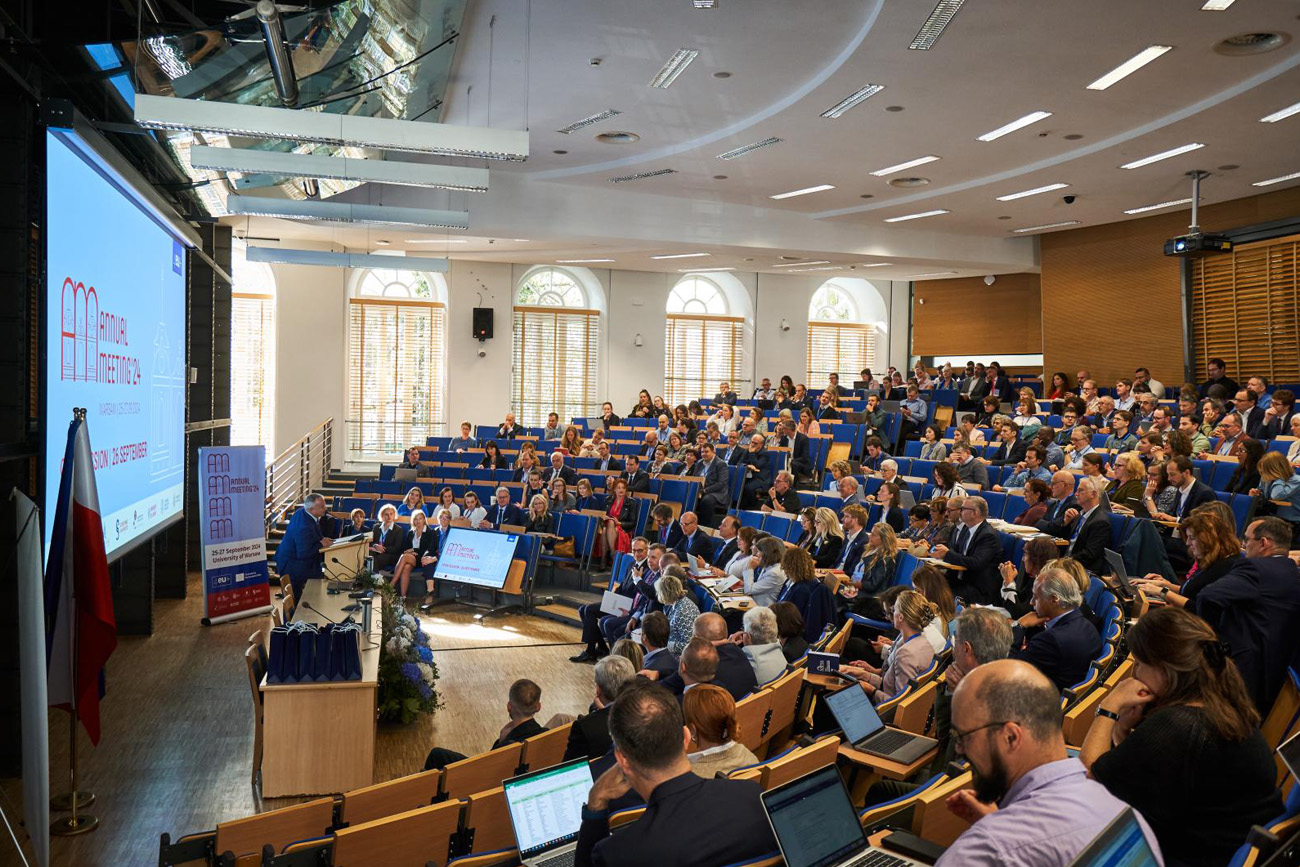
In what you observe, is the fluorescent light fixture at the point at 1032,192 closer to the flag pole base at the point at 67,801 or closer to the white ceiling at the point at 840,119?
the white ceiling at the point at 840,119

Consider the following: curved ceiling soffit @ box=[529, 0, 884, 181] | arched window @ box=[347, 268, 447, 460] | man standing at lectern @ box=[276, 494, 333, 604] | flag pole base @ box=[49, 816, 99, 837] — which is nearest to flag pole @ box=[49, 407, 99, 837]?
flag pole base @ box=[49, 816, 99, 837]

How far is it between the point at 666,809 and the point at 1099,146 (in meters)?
10.4

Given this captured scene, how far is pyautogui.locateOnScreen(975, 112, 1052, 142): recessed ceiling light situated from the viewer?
952 centimetres

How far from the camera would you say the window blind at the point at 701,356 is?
19.8m

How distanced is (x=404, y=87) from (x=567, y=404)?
1062 centimetres

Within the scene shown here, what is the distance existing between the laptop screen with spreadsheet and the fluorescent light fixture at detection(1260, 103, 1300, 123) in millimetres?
9492

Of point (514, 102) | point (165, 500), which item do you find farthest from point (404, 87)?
point (165, 500)

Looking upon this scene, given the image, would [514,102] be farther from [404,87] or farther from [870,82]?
[870,82]

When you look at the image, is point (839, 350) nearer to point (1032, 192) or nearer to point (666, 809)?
point (1032, 192)

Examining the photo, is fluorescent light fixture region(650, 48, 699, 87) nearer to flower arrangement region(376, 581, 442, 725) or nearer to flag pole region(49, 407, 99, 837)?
flower arrangement region(376, 581, 442, 725)

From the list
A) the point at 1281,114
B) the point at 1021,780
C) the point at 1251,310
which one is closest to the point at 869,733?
the point at 1021,780

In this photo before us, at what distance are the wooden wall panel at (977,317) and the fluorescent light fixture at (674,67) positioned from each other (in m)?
10.9

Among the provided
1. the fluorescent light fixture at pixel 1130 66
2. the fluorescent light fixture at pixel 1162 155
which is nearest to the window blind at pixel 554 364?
the fluorescent light fixture at pixel 1162 155

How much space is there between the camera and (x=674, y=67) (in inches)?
333
